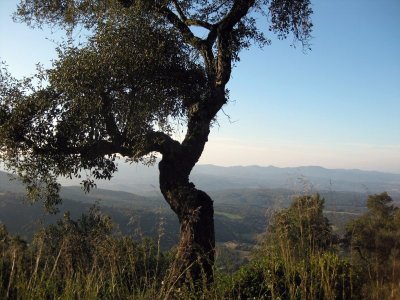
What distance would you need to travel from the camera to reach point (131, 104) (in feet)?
35.6

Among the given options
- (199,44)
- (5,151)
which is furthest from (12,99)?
(199,44)

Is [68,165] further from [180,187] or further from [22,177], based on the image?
[180,187]

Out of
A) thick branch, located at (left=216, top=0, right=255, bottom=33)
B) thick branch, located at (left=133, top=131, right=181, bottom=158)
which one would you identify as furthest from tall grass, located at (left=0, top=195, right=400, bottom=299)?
thick branch, located at (left=216, top=0, right=255, bottom=33)

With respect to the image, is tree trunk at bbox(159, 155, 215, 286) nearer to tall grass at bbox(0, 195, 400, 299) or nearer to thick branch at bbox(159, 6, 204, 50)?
tall grass at bbox(0, 195, 400, 299)

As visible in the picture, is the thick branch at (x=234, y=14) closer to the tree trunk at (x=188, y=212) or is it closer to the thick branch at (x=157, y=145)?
the thick branch at (x=157, y=145)

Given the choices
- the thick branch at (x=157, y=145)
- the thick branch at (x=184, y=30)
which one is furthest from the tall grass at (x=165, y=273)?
the thick branch at (x=184, y=30)

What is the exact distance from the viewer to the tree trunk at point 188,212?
10.1m

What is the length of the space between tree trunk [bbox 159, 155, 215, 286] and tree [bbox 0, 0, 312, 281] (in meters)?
0.03

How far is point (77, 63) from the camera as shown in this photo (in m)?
10.4

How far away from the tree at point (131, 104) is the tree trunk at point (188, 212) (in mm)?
33

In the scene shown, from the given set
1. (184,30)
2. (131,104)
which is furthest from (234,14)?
(131,104)

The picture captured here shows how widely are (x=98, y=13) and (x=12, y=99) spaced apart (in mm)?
4256

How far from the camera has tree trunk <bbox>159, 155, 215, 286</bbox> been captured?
33.2ft

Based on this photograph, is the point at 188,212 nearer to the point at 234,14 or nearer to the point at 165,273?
the point at 165,273
